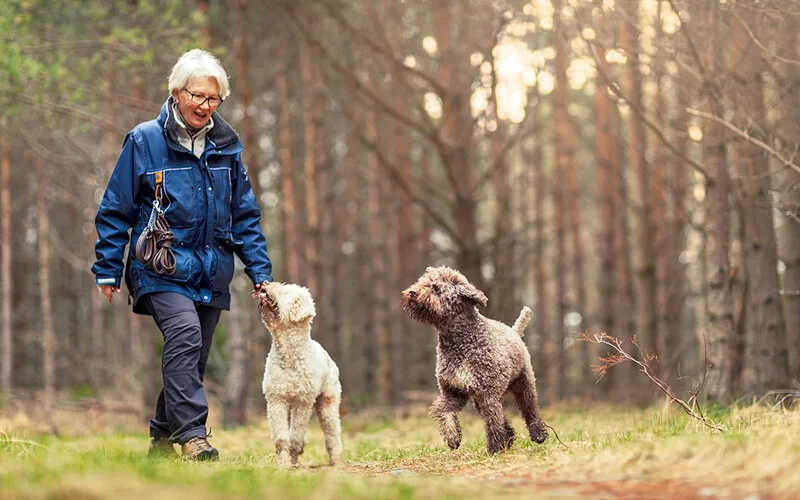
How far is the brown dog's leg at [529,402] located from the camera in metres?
6.32

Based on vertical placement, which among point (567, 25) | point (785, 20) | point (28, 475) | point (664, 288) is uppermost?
point (567, 25)

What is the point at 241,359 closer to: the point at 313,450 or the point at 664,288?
the point at 313,450

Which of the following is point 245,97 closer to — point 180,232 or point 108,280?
point 180,232

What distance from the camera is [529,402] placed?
6.37m

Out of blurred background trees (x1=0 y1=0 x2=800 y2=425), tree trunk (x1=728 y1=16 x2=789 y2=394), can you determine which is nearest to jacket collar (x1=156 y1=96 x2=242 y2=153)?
blurred background trees (x1=0 y1=0 x2=800 y2=425)

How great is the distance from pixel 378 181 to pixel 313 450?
1304cm

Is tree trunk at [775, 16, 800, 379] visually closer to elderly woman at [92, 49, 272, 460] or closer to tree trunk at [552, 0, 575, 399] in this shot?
elderly woman at [92, 49, 272, 460]

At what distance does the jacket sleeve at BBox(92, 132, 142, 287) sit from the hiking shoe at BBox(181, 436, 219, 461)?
1215mm

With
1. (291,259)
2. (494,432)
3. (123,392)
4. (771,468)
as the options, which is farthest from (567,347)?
(771,468)

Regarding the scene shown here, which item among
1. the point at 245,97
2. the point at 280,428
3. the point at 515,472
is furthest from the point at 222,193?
the point at 245,97

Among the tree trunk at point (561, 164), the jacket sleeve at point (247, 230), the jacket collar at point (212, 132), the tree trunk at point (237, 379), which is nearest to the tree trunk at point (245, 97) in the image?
the tree trunk at point (237, 379)

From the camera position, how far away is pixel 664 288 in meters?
17.9

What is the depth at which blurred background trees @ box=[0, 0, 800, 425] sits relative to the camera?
891 cm

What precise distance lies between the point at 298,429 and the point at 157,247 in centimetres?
161
